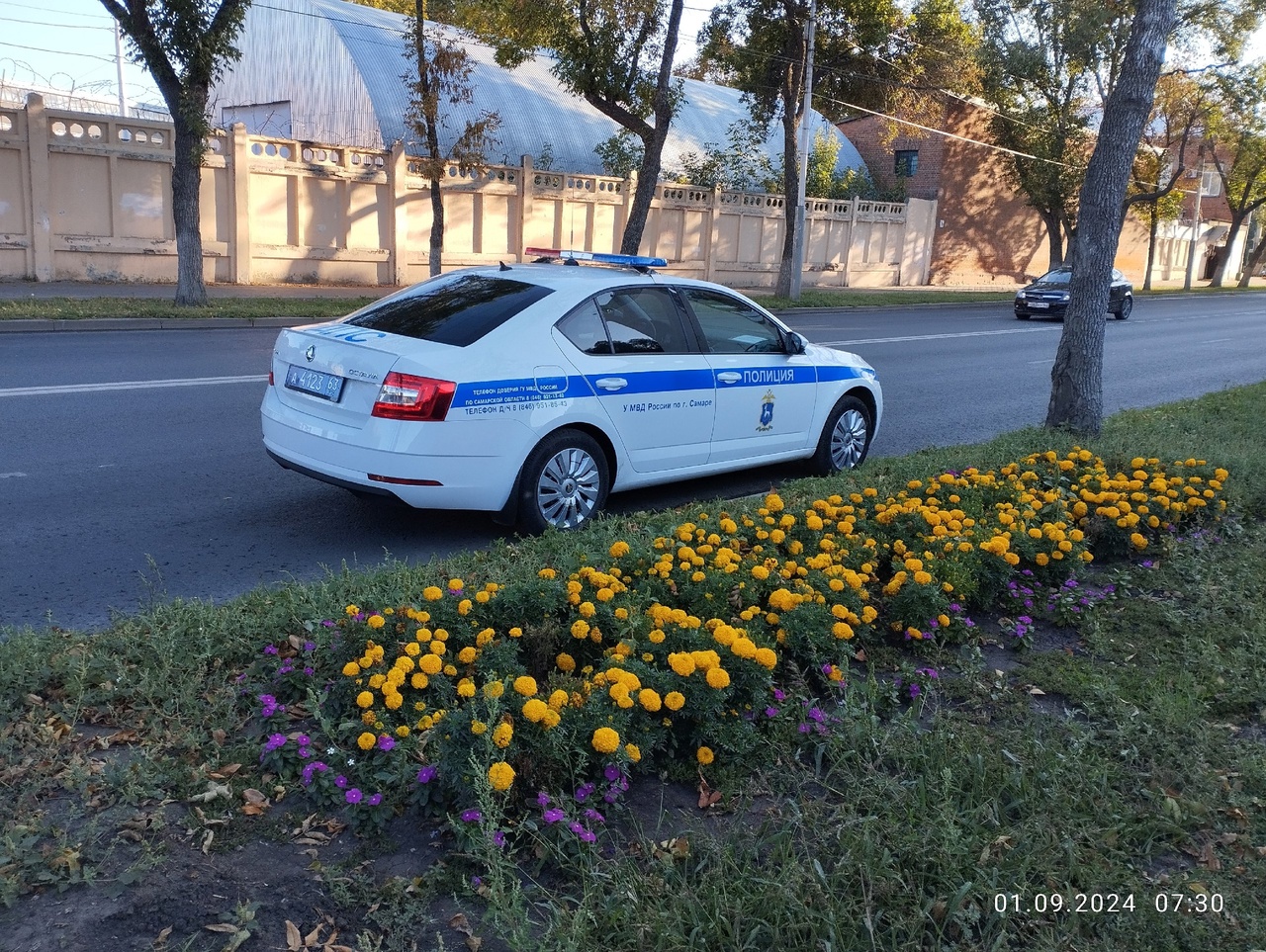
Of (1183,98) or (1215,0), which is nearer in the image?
(1215,0)

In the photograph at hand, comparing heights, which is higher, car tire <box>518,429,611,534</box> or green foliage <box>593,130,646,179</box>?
green foliage <box>593,130,646,179</box>

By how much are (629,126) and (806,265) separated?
1316 cm

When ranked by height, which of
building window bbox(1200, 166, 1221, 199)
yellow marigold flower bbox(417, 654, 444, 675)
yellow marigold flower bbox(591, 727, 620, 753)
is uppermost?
building window bbox(1200, 166, 1221, 199)

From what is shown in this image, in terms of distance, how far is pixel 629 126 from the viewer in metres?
23.8

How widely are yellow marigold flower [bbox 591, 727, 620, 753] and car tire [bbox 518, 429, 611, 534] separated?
9.77ft

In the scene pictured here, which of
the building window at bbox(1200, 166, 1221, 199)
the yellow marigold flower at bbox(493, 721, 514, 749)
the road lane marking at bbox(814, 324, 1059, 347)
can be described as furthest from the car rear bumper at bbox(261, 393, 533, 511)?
the building window at bbox(1200, 166, 1221, 199)

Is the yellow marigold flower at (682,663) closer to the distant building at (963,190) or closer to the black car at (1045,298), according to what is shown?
the black car at (1045,298)

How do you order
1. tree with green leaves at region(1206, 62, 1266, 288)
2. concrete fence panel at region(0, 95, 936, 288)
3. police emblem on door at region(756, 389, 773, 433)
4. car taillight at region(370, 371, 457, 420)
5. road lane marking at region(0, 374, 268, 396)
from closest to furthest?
1. car taillight at region(370, 371, 457, 420)
2. police emblem on door at region(756, 389, 773, 433)
3. road lane marking at region(0, 374, 268, 396)
4. concrete fence panel at region(0, 95, 936, 288)
5. tree with green leaves at region(1206, 62, 1266, 288)

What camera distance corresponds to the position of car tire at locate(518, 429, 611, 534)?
20.4 ft

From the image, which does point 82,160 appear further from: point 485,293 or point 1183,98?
point 1183,98

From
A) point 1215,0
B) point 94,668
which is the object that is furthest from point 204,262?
point 1215,0

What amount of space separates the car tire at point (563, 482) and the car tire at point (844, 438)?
2229 millimetres
